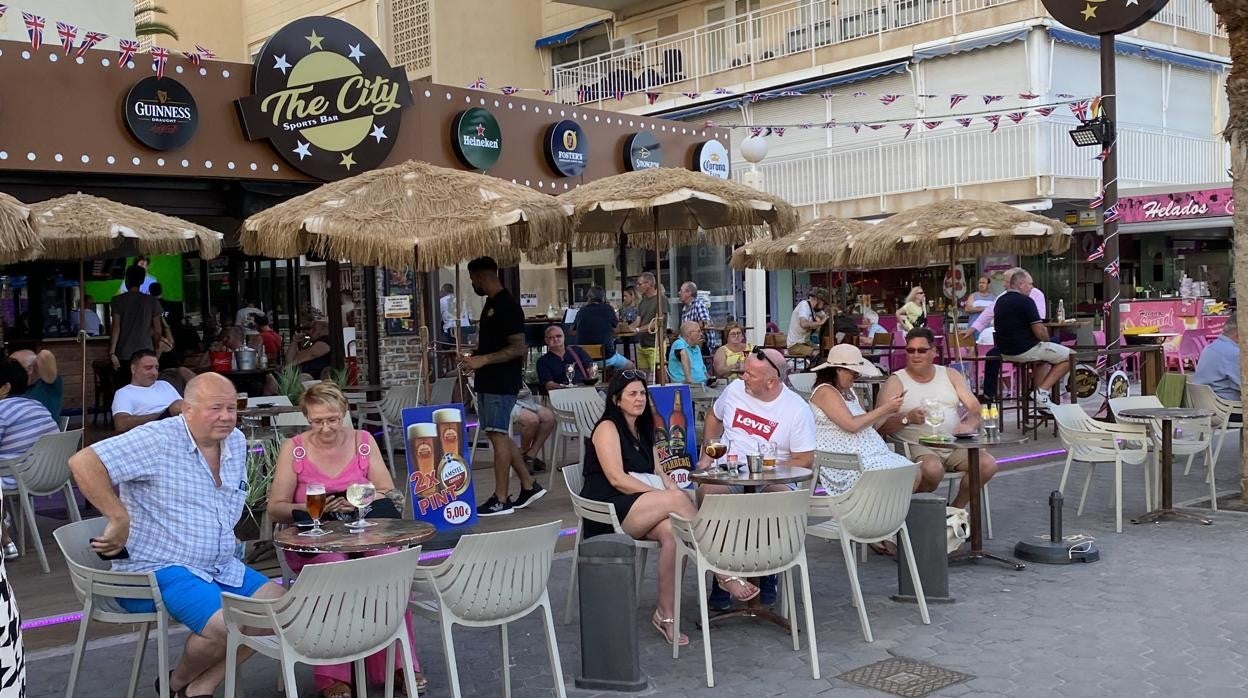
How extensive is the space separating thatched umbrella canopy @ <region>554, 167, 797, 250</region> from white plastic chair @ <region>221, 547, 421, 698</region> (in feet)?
14.8

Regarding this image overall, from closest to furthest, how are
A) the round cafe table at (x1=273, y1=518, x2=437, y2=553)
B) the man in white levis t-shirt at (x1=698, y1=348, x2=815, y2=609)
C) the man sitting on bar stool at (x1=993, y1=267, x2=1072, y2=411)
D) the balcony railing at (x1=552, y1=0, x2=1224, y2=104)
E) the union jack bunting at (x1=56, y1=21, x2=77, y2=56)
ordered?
the round cafe table at (x1=273, y1=518, x2=437, y2=553), the man in white levis t-shirt at (x1=698, y1=348, x2=815, y2=609), the union jack bunting at (x1=56, y1=21, x2=77, y2=56), the man sitting on bar stool at (x1=993, y1=267, x2=1072, y2=411), the balcony railing at (x1=552, y1=0, x2=1224, y2=104)

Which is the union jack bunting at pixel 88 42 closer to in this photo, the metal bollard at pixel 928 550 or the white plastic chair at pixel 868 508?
the white plastic chair at pixel 868 508

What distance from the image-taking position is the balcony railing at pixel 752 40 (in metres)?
20.8

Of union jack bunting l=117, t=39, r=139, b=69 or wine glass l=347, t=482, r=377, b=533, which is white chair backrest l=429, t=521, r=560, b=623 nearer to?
wine glass l=347, t=482, r=377, b=533

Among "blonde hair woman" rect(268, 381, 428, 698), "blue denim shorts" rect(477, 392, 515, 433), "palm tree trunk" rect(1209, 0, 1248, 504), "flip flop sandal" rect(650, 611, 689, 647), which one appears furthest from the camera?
"blue denim shorts" rect(477, 392, 515, 433)

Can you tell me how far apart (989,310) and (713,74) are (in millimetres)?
10819

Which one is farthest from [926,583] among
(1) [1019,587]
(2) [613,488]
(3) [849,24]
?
(3) [849,24]

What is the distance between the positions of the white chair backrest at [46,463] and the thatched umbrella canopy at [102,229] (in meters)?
1.67

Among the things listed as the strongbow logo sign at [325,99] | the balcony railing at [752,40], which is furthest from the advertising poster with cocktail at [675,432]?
the balcony railing at [752,40]

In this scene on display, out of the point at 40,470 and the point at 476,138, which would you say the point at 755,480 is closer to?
the point at 40,470

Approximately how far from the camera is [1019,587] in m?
6.03

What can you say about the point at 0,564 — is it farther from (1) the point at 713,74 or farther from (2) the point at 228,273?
(1) the point at 713,74

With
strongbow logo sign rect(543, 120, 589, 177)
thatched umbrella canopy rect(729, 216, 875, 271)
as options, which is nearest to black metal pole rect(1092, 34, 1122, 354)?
thatched umbrella canopy rect(729, 216, 875, 271)

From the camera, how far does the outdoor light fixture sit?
11.1 m
